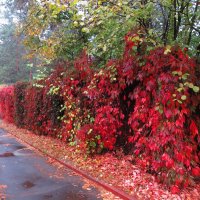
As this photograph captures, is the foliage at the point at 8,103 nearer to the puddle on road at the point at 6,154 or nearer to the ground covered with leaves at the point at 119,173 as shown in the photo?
the puddle on road at the point at 6,154

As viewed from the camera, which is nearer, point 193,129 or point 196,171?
point 196,171

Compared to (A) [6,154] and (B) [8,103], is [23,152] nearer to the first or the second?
(A) [6,154]

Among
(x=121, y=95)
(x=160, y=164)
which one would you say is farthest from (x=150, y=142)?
(x=121, y=95)

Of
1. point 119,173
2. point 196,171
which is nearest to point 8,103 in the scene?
point 119,173

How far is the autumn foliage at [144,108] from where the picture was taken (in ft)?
16.4

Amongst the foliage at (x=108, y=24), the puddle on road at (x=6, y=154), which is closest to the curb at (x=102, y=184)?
the puddle on road at (x=6, y=154)

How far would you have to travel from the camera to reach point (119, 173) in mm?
6250

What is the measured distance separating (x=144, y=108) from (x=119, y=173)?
5.77ft

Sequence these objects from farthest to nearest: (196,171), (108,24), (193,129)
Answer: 1. (108,24)
2. (193,129)
3. (196,171)

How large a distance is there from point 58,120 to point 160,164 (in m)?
6.03

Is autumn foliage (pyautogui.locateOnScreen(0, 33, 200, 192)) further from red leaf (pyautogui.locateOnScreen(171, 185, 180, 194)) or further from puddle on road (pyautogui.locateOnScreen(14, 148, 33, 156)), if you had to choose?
puddle on road (pyautogui.locateOnScreen(14, 148, 33, 156))

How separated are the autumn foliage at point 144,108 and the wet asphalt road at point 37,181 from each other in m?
1.25

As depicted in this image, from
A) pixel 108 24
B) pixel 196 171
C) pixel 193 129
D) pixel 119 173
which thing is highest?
pixel 108 24

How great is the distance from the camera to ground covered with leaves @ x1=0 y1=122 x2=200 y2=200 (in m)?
5.02
